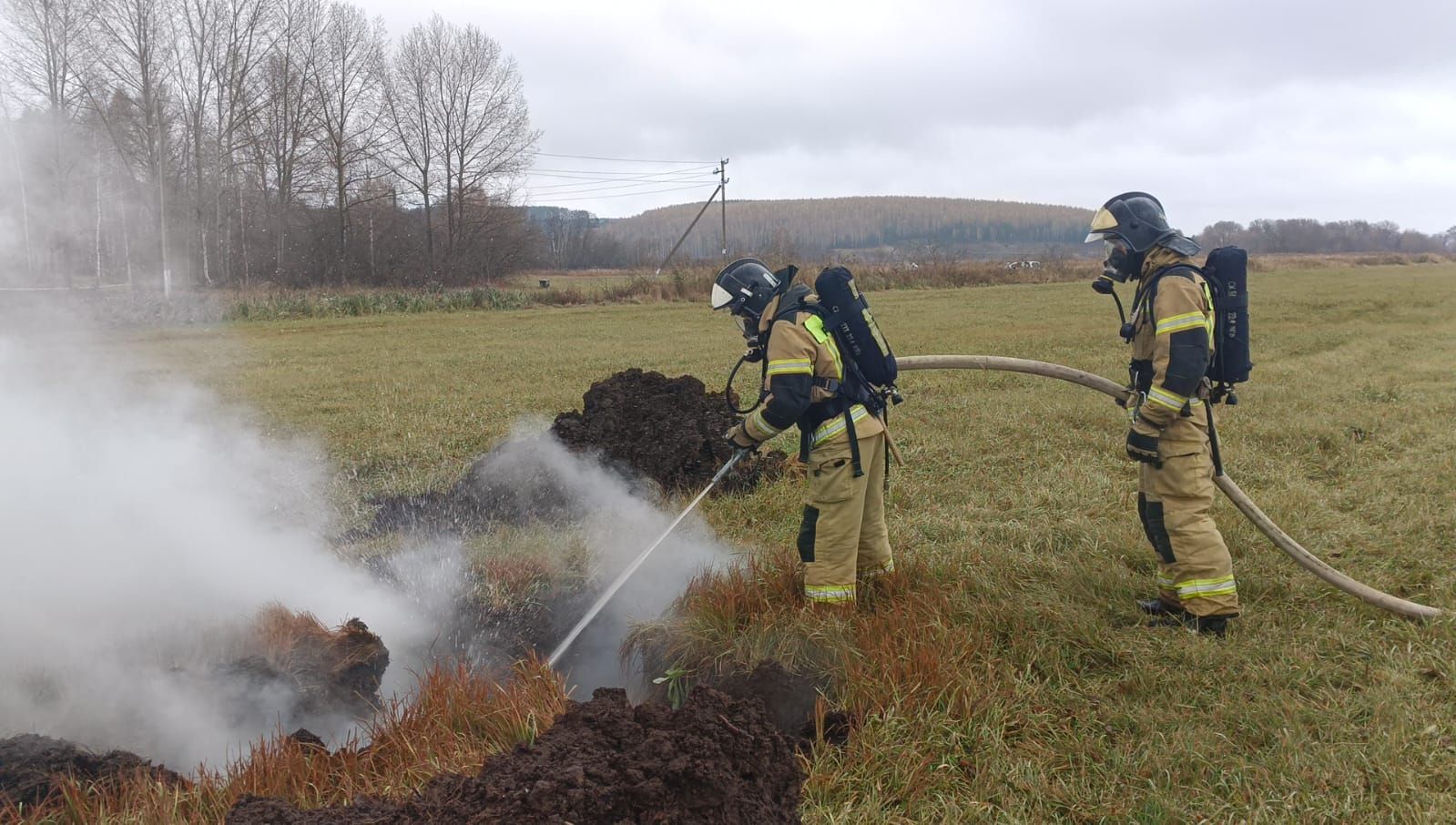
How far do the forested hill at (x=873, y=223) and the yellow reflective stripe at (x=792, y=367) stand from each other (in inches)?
3060

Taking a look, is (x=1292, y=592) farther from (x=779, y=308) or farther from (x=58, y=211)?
(x=58, y=211)

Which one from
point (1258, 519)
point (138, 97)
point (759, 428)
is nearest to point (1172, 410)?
point (1258, 519)

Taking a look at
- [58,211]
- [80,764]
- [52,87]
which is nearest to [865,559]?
[80,764]

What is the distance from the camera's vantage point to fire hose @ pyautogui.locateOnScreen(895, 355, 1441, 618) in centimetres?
420

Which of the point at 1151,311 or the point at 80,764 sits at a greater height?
the point at 1151,311

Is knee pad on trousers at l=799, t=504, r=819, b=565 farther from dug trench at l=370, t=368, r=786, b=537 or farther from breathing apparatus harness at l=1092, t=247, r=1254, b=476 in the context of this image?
dug trench at l=370, t=368, r=786, b=537

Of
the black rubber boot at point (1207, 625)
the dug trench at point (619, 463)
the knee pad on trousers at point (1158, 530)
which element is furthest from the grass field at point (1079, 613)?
the dug trench at point (619, 463)

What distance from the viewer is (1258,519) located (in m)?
4.33

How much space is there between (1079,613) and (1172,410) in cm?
107

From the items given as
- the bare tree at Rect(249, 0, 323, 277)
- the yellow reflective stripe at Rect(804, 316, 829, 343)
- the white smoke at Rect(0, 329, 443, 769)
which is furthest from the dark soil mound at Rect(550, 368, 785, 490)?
the bare tree at Rect(249, 0, 323, 277)

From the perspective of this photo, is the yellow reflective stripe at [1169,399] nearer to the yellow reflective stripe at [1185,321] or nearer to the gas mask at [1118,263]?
the yellow reflective stripe at [1185,321]

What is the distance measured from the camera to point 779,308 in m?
4.27

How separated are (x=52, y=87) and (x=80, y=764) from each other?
6.43m

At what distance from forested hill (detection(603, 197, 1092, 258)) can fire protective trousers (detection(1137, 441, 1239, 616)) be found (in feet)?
255
